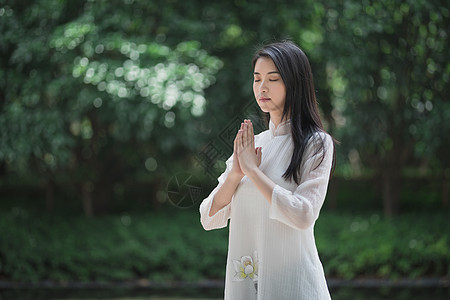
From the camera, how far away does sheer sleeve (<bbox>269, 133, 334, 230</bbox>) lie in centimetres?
142

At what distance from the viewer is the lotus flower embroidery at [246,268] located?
5.22 feet

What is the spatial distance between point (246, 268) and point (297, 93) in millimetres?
512

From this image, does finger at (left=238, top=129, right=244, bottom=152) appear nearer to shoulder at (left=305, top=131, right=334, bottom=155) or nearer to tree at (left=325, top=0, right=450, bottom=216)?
shoulder at (left=305, top=131, right=334, bottom=155)

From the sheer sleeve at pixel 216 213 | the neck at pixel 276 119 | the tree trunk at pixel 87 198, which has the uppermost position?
the neck at pixel 276 119

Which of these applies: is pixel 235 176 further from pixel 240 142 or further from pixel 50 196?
pixel 50 196

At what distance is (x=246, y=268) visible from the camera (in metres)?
1.60

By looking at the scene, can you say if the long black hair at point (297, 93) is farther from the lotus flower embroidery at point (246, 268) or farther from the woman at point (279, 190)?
the lotus flower embroidery at point (246, 268)

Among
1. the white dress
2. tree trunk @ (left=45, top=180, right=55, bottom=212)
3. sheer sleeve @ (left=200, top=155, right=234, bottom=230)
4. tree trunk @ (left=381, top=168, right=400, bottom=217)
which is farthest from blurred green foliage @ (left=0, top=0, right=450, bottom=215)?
the white dress

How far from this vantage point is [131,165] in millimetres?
7535

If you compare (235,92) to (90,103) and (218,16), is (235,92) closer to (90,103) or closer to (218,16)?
(218,16)

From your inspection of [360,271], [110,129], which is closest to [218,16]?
[110,129]

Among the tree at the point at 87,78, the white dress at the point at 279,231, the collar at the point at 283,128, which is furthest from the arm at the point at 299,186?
the tree at the point at 87,78

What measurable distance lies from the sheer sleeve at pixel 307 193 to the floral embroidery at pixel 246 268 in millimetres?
205

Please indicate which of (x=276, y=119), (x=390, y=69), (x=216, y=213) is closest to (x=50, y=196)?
(x=390, y=69)
